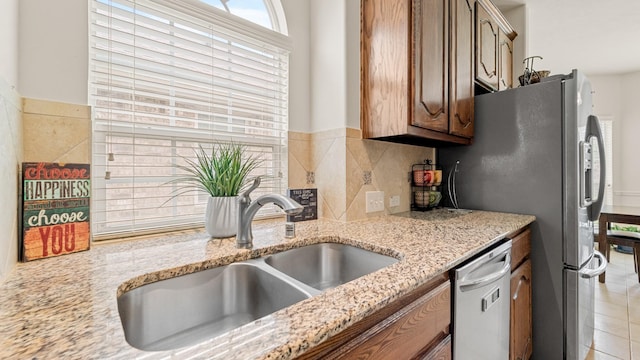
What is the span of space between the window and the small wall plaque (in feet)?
0.49

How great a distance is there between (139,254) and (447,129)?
1.56m

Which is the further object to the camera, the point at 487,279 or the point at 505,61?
the point at 505,61

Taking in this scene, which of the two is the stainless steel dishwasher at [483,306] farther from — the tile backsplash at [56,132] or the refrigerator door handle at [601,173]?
the tile backsplash at [56,132]

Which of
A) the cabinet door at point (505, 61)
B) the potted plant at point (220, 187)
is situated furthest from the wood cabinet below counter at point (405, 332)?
the cabinet door at point (505, 61)

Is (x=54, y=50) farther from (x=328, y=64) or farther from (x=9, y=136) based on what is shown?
(x=328, y=64)

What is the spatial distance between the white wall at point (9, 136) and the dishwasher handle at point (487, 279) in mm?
1261

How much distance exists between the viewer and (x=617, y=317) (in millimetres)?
2148

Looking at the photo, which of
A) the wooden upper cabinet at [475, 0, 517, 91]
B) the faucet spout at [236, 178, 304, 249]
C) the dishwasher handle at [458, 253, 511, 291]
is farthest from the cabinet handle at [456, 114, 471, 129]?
the faucet spout at [236, 178, 304, 249]

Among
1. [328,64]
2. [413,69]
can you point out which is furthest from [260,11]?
[413,69]

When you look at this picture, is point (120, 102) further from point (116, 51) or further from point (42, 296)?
point (42, 296)

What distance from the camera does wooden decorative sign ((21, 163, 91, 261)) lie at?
2.63 feet

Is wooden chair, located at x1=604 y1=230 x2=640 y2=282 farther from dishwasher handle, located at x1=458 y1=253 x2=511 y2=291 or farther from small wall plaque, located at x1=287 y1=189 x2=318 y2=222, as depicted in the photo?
small wall plaque, located at x1=287 y1=189 x2=318 y2=222

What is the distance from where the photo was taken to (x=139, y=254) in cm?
91

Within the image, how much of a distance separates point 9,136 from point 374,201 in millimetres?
1437
